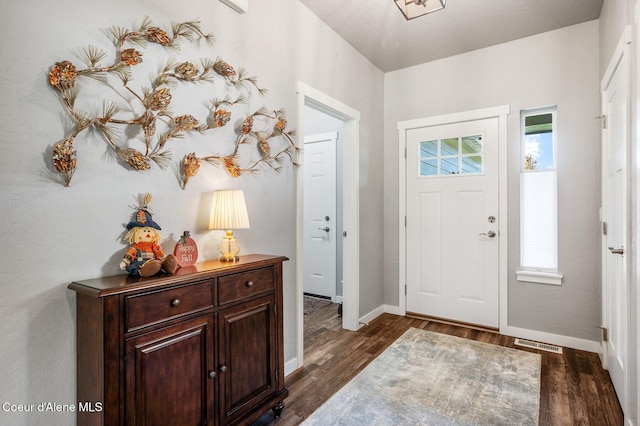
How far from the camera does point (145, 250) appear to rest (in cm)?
149

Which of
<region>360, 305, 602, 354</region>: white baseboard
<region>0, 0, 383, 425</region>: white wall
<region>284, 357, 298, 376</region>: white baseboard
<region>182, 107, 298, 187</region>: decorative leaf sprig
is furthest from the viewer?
<region>360, 305, 602, 354</region>: white baseboard

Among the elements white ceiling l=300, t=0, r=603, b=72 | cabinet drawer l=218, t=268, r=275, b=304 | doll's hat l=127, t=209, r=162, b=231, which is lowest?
cabinet drawer l=218, t=268, r=275, b=304

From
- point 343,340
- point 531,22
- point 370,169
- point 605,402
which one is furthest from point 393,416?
point 531,22

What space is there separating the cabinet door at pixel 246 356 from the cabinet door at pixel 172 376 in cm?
8

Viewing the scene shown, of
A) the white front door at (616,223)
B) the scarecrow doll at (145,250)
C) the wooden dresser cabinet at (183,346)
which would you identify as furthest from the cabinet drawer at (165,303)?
the white front door at (616,223)

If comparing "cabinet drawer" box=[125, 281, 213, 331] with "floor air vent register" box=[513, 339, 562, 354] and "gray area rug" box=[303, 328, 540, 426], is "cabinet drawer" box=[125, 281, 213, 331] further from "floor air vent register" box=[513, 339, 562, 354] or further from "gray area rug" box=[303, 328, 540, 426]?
"floor air vent register" box=[513, 339, 562, 354]

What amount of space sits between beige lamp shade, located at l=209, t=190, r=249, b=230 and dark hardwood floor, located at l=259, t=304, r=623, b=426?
1.12 m

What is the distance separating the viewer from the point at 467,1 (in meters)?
2.54

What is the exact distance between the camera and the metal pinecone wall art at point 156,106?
53.2 inches

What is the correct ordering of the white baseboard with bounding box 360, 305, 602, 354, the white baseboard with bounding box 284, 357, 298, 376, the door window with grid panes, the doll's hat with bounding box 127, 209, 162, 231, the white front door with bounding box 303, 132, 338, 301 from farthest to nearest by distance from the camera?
the white front door with bounding box 303, 132, 338, 301
the door window with grid panes
the white baseboard with bounding box 360, 305, 602, 354
the white baseboard with bounding box 284, 357, 298, 376
the doll's hat with bounding box 127, 209, 162, 231

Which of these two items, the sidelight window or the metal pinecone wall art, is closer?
the metal pinecone wall art

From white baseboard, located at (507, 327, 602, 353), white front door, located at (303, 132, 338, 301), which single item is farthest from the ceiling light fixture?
white baseboard, located at (507, 327, 602, 353)

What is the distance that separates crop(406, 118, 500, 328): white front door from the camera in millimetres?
3262

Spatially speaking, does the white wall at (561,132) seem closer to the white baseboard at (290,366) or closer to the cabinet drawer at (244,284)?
the white baseboard at (290,366)
